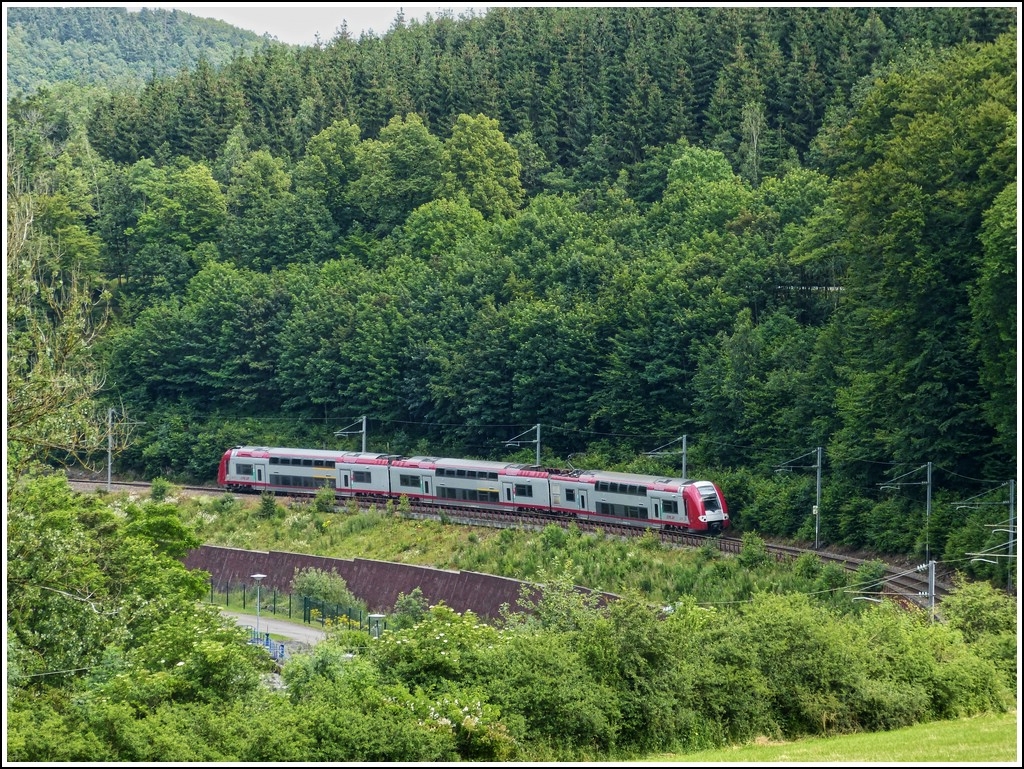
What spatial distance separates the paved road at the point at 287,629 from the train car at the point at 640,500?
493 inches

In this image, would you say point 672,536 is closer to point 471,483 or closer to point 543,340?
point 471,483

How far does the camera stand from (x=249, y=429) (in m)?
76.9

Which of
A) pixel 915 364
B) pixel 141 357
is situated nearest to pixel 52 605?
pixel 915 364

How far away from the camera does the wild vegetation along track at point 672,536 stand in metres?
44.4

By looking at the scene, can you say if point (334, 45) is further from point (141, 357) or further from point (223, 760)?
point (223, 760)

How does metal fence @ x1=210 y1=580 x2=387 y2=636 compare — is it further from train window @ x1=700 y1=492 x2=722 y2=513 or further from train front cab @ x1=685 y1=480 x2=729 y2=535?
train window @ x1=700 y1=492 x2=722 y2=513

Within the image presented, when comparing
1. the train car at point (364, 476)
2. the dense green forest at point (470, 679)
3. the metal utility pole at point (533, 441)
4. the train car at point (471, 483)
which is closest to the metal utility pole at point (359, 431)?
the train car at point (364, 476)

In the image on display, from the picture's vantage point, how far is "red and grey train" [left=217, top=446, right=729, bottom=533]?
54.7 m

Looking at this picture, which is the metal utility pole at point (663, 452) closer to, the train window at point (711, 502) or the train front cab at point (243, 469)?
the train window at point (711, 502)

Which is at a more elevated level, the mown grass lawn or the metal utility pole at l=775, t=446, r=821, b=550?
the metal utility pole at l=775, t=446, r=821, b=550

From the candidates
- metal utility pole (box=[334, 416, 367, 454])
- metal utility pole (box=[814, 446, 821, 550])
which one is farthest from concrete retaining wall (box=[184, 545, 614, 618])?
metal utility pole (box=[334, 416, 367, 454])

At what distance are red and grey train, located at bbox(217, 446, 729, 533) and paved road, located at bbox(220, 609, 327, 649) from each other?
1240 centimetres

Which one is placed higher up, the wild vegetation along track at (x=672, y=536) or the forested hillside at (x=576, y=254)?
the forested hillside at (x=576, y=254)

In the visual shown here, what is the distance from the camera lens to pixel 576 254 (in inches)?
2889
